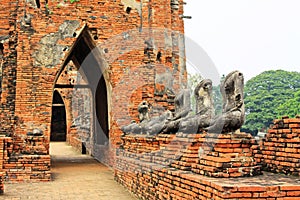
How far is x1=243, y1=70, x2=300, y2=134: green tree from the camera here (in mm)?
31328

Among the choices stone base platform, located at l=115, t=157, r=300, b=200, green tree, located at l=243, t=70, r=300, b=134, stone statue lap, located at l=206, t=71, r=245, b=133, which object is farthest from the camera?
green tree, located at l=243, t=70, r=300, b=134

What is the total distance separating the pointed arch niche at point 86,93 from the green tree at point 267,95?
50.9ft

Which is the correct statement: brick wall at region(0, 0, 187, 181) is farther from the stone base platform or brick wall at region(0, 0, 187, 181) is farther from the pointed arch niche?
the stone base platform

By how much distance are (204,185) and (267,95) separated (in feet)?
101

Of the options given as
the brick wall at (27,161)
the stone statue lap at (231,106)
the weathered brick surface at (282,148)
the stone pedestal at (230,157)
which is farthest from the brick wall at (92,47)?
the stone pedestal at (230,157)

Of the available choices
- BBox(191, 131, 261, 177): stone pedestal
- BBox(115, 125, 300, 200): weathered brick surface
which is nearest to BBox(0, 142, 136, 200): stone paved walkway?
BBox(115, 125, 300, 200): weathered brick surface

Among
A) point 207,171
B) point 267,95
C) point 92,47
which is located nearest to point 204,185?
point 207,171

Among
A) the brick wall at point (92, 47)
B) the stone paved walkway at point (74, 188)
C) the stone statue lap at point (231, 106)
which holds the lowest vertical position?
the stone paved walkway at point (74, 188)

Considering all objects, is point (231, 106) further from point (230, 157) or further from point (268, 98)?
point (268, 98)

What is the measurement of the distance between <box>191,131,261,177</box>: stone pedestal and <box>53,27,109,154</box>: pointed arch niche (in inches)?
251

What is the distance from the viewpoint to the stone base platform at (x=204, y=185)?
11.8 ft

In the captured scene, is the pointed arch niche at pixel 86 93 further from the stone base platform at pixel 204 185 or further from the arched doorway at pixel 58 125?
the arched doorway at pixel 58 125

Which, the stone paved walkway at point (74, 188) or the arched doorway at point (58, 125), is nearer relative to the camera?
the stone paved walkway at point (74, 188)

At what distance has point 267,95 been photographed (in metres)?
33.6
